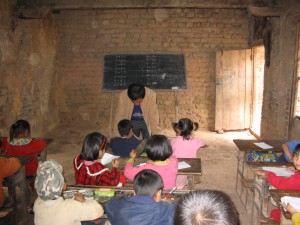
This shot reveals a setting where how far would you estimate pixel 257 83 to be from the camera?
7.75 m

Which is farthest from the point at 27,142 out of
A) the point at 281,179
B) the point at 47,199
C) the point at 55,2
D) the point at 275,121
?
the point at 275,121

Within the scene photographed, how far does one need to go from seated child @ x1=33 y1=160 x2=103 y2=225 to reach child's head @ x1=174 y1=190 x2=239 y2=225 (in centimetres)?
105

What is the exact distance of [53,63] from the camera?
309 inches

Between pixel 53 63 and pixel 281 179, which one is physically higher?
pixel 53 63

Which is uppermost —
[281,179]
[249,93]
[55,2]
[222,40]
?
[55,2]

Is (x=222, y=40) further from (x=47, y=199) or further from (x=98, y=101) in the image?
(x=47, y=199)

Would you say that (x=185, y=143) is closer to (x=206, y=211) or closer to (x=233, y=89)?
(x=206, y=211)

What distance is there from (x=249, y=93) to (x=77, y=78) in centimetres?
441

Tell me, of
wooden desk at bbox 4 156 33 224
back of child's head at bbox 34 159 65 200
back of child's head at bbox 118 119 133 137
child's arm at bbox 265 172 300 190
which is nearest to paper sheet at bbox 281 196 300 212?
child's arm at bbox 265 172 300 190

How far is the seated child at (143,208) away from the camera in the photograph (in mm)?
1801

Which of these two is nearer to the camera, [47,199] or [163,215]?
[163,215]

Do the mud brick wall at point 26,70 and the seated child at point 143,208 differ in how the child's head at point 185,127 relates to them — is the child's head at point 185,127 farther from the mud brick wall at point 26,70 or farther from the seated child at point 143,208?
the mud brick wall at point 26,70

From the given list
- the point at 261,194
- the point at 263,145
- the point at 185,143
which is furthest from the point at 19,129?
the point at 263,145

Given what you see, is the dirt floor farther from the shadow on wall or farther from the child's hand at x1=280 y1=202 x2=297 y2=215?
the child's hand at x1=280 y1=202 x2=297 y2=215
